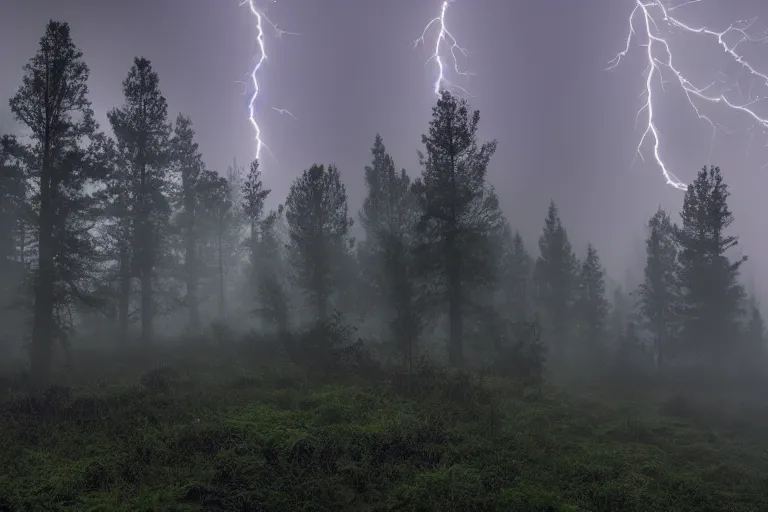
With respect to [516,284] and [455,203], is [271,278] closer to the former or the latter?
[455,203]

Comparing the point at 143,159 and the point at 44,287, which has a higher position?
the point at 143,159

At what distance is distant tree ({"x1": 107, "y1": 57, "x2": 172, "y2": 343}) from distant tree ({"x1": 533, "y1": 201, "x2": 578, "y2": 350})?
2937 cm

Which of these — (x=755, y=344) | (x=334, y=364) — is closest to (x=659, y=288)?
(x=755, y=344)

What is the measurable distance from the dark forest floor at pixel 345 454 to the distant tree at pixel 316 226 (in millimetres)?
12375

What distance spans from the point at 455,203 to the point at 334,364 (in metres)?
10.1

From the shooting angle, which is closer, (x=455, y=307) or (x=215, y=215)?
(x=455, y=307)

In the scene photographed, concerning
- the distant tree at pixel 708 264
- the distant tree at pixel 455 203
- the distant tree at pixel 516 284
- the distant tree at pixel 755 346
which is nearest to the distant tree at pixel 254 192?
the distant tree at pixel 455 203

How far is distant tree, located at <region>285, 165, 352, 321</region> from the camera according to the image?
84.6 feet

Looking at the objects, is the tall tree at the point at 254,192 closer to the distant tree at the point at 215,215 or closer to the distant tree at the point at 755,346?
the distant tree at the point at 215,215

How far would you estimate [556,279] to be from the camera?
122ft

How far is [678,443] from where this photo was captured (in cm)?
1217

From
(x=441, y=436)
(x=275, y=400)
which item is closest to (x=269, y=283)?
(x=275, y=400)

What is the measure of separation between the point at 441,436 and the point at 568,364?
90.8ft

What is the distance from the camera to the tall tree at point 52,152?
15992 millimetres
